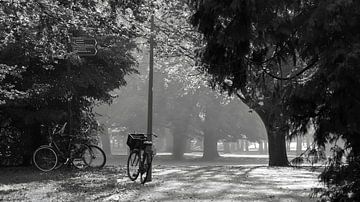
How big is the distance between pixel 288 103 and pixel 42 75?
12.5 metres

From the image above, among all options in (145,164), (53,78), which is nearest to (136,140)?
(145,164)

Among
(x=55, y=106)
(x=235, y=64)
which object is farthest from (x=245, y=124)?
(x=235, y=64)

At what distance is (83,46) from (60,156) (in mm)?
3338

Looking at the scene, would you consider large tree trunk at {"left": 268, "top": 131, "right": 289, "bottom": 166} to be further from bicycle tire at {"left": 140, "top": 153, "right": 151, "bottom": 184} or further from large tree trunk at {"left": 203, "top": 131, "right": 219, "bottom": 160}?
large tree trunk at {"left": 203, "top": 131, "right": 219, "bottom": 160}

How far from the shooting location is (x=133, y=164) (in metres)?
11.7

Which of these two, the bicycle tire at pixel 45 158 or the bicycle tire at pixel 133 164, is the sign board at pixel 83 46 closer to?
the bicycle tire at pixel 45 158

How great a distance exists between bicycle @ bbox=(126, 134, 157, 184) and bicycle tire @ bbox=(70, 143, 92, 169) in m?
3.97

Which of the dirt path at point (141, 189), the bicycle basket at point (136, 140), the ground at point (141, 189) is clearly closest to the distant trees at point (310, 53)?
the dirt path at point (141, 189)

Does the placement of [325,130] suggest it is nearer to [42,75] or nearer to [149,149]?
[149,149]

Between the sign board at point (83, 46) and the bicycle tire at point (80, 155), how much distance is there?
2.76 meters

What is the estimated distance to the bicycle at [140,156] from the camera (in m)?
11.2

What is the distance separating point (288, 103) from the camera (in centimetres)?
540

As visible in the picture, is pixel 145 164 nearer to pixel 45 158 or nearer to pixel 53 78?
pixel 45 158

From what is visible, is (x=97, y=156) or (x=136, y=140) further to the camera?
(x=97, y=156)
